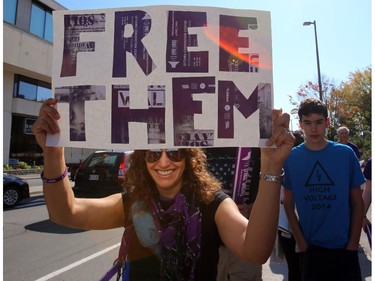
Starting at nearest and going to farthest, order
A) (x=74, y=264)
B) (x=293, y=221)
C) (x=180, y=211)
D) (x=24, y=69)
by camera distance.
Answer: (x=180, y=211) < (x=293, y=221) < (x=74, y=264) < (x=24, y=69)

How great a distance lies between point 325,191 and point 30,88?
26.6 meters

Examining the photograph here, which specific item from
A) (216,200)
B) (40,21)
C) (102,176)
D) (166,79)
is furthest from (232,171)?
(40,21)

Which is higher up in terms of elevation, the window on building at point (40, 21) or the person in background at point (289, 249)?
the window on building at point (40, 21)

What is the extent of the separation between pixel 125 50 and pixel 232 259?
123 cm

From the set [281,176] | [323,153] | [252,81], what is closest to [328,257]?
[323,153]

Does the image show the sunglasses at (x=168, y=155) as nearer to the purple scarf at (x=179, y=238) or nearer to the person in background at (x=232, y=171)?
the purple scarf at (x=179, y=238)

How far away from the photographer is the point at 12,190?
33.0 feet

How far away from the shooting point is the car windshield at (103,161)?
976cm

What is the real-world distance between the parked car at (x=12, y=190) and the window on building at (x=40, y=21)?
57.1 feet

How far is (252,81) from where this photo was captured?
1.61 m

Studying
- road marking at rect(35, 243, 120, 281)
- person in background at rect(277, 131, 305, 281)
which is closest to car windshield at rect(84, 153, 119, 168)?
road marking at rect(35, 243, 120, 281)

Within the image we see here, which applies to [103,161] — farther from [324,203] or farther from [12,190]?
[324,203]

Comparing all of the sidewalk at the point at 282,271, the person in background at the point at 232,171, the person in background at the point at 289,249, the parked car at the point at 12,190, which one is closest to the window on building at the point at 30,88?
the parked car at the point at 12,190

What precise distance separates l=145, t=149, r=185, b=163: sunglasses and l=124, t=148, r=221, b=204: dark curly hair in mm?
32
